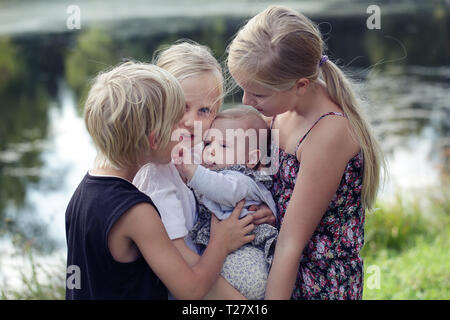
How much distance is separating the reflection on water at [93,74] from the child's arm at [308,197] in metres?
2.51

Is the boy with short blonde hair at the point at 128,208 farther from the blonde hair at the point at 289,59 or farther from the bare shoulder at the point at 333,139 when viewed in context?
the bare shoulder at the point at 333,139

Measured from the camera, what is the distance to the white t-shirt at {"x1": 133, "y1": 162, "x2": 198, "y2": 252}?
1.73m

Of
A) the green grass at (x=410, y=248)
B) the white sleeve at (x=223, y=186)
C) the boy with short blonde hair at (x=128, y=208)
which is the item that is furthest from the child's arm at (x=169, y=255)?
the green grass at (x=410, y=248)

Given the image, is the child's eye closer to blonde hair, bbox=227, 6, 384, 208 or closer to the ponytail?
blonde hair, bbox=227, 6, 384, 208

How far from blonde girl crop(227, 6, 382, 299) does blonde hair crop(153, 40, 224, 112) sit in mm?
228

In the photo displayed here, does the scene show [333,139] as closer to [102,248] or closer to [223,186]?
[223,186]

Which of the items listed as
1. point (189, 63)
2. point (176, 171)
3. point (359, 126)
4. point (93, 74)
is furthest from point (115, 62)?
point (359, 126)

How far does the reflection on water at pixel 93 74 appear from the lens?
608cm

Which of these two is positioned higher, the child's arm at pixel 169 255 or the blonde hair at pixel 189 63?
the blonde hair at pixel 189 63

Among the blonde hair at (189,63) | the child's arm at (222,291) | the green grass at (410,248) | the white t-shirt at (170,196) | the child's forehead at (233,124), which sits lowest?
the green grass at (410,248)

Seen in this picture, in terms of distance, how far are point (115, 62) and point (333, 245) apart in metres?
8.17

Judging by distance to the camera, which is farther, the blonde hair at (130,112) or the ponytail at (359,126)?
the ponytail at (359,126)

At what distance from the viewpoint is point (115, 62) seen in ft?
31.0

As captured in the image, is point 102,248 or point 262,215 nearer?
point 102,248
